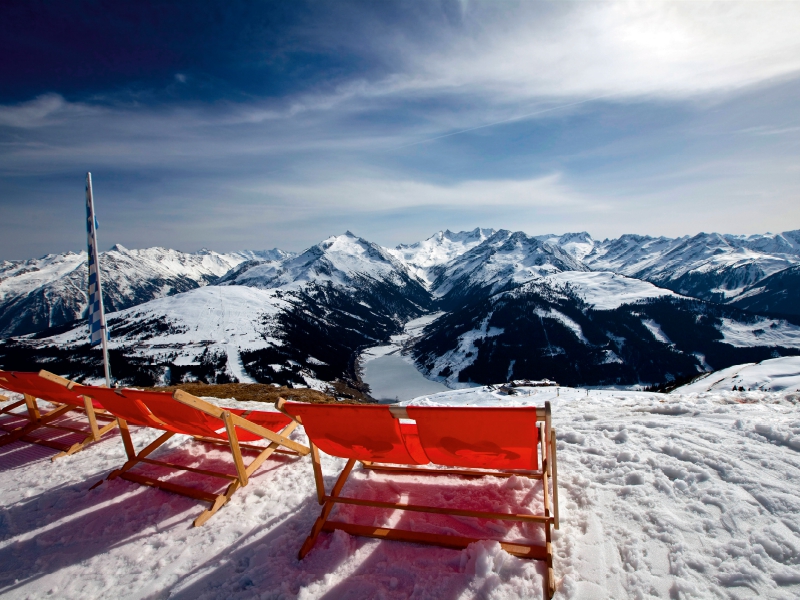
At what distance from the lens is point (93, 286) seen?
11023 mm

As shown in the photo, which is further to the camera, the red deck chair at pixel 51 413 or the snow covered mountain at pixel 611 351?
the snow covered mountain at pixel 611 351

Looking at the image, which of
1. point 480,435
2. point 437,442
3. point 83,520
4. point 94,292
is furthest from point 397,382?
point 480,435

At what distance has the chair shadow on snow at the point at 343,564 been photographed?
3893mm

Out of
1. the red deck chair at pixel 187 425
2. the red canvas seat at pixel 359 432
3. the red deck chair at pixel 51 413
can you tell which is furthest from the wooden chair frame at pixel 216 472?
the red deck chair at pixel 51 413

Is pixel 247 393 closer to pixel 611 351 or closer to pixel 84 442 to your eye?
pixel 84 442

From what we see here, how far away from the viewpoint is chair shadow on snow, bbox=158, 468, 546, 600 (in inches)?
153

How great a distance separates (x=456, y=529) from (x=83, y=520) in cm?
522

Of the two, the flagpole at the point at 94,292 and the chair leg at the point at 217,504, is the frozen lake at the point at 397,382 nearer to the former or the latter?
the flagpole at the point at 94,292

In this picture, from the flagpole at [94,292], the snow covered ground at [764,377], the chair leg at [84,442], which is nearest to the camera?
the chair leg at [84,442]

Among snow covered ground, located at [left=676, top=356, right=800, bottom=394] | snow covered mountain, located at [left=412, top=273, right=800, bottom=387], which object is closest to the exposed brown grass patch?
snow covered ground, located at [left=676, top=356, right=800, bottom=394]

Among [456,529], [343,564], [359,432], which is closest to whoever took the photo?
[343,564]

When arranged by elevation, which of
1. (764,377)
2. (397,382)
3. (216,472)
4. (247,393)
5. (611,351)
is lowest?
(397,382)

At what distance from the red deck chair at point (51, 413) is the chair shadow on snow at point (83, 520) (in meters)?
1.77

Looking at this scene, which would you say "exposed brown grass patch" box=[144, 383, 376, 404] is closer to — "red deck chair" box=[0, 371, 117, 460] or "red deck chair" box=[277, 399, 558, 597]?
"red deck chair" box=[0, 371, 117, 460]
